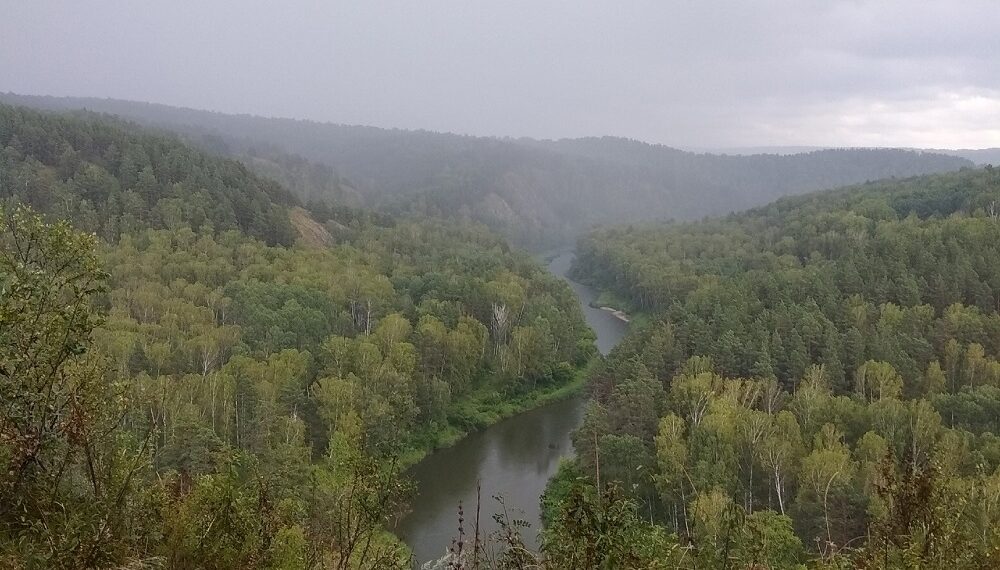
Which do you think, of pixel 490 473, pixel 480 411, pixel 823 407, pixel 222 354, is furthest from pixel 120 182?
pixel 823 407

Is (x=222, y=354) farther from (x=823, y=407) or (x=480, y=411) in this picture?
(x=823, y=407)

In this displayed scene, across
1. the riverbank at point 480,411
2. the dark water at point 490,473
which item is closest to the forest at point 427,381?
the riverbank at point 480,411

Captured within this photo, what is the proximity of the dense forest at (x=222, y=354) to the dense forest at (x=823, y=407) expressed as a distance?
408 centimetres

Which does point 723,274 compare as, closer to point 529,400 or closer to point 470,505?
point 529,400

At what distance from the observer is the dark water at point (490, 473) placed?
2662cm

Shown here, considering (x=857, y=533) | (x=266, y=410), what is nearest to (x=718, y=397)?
(x=857, y=533)

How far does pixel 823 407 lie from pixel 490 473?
15891 millimetres

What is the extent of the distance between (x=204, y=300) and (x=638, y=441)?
98.5ft

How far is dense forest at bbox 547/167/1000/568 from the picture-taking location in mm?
9266

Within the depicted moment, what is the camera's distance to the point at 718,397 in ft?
101

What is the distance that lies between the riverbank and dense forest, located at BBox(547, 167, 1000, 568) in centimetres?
534

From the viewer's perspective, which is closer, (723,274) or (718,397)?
(718,397)

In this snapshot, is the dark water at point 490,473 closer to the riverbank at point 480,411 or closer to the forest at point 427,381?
the riverbank at point 480,411

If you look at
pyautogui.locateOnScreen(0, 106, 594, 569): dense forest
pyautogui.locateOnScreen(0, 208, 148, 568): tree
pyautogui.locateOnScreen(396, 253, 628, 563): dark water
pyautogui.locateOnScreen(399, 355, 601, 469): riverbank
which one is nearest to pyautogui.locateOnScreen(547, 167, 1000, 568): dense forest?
pyautogui.locateOnScreen(396, 253, 628, 563): dark water
